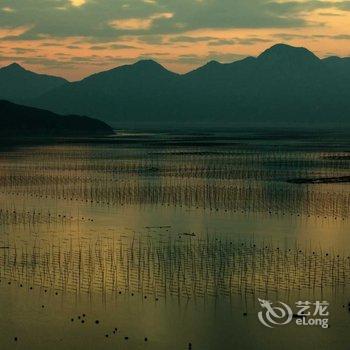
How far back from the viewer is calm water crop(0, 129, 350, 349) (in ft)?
89.3

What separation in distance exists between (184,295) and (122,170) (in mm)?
56232

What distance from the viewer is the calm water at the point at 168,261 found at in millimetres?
27219

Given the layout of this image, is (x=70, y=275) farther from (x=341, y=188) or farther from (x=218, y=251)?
(x=341, y=188)
